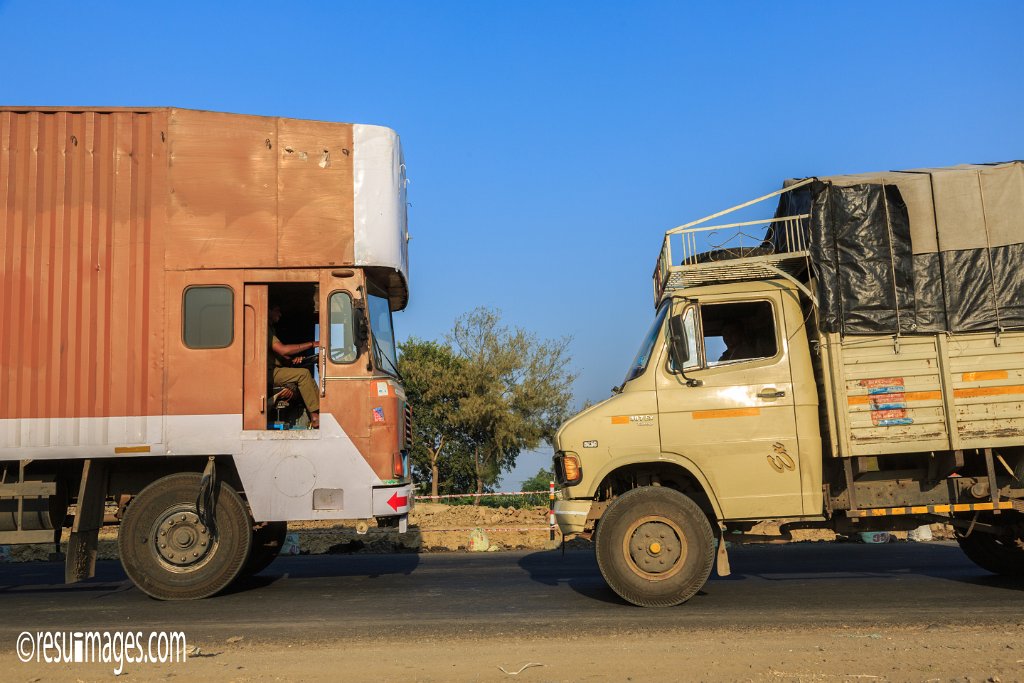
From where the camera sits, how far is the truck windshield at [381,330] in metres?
8.71

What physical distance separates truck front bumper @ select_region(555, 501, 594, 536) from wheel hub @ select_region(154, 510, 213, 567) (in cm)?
370

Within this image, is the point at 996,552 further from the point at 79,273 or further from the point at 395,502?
the point at 79,273

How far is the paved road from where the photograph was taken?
6.64 m

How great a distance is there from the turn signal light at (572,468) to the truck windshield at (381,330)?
247 cm

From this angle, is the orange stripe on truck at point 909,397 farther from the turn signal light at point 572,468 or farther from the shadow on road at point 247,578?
the shadow on road at point 247,578

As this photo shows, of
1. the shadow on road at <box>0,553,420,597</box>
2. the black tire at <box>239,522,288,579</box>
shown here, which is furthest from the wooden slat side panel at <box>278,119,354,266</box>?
the shadow on road at <box>0,553,420,597</box>

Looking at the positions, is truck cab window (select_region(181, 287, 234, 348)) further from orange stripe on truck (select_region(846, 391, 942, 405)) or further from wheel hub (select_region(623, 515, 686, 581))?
orange stripe on truck (select_region(846, 391, 942, 405))

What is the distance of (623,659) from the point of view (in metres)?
5.46

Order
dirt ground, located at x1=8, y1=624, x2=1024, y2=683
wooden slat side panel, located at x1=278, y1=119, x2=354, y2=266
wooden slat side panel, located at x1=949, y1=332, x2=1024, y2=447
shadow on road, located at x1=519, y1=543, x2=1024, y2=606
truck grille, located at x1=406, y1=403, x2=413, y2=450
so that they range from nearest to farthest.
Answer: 1. dirt ground, located at x1=8, y1=624, x2=1024, y2=683
2. wooden slat side panel, located at x1=949, y1=332, x2=1024, y2=447
3. wooden slat side panel, located at x1=278, y1=119, x2=354, y2=266
4. shadow on road, located at x1=519, y1=543, x2=1024, y2=606
5. truck grille, located at x1=406, y1=403, x2=413, y2=450

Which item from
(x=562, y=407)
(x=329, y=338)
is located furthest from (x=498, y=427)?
(x=329, y=338)

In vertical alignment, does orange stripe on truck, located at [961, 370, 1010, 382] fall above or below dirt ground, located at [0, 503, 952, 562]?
above

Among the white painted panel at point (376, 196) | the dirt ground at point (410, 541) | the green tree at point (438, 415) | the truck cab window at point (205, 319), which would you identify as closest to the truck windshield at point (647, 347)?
the white painted panel at point (376, 196)

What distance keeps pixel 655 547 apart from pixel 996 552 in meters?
4.24

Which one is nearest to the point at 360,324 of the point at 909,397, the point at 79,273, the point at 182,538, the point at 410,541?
the point at 182,538
